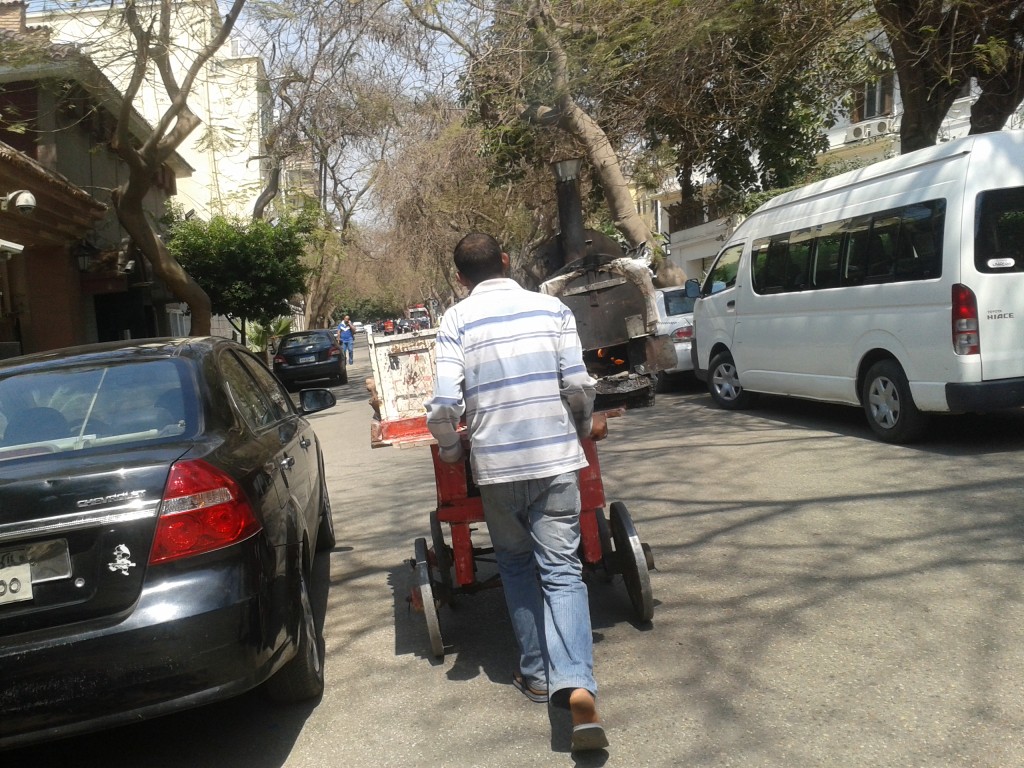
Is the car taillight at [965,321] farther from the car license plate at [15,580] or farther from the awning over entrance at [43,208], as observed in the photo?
the awning over entrance at [43,208]

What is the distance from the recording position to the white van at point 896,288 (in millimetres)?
7301

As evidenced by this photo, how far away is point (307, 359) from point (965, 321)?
20071 millimetres

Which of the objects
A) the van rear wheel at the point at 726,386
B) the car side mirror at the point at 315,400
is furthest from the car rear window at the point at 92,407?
the van rear wheel at the point at 726,386

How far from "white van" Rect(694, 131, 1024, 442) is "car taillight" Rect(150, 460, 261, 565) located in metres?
5.86

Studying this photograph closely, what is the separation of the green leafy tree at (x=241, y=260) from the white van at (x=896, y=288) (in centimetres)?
1441

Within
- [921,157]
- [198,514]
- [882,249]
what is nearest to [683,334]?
[882,249]

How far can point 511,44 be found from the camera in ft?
48.6

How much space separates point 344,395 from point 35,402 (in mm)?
18441

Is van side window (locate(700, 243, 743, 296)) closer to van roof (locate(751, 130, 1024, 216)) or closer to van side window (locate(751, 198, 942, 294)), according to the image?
van side window (locate(751, 198, 942, 294))

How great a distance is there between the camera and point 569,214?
1487 centimetres

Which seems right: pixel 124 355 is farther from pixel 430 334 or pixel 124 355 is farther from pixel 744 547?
pixel 744 547

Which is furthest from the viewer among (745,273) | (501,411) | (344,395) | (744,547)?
(344,395)

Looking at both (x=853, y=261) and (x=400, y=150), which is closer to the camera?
(x=853, y=261)

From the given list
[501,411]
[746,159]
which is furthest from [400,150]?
[501,411]
